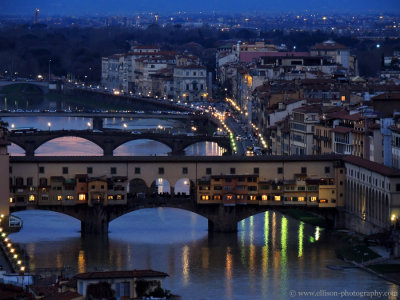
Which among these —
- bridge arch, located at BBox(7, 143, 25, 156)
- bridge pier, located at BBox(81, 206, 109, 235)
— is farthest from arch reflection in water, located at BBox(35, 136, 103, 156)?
bridge pier, located at BBox(81, 206, 109, 235)

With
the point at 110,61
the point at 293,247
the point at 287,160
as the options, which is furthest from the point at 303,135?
the point at 110,61

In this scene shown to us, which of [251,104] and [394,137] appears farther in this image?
[251,104]

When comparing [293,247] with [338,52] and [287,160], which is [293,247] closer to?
[287,160]

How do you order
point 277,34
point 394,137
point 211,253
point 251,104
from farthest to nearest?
point 277,34, point 251,104, point 394,137, point 211,253

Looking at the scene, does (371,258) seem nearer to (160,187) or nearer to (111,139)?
(160,187)

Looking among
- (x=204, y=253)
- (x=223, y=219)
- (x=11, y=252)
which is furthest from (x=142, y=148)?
(x=11, y=252)

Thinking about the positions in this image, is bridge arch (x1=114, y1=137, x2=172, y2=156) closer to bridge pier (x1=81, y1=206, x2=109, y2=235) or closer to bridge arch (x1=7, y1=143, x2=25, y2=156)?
bridge arch (x1=7, y1=143, x2=25, y2=156)

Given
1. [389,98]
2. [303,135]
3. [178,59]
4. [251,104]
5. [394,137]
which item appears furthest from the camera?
[178,59]
